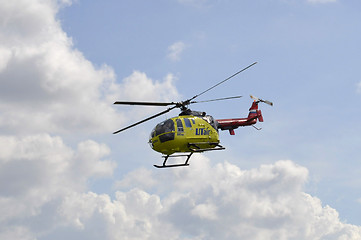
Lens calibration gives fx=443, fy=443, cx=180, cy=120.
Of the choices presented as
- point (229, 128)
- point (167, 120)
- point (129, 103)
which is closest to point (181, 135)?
point (167, 120)

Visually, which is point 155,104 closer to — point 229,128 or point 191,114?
point 191,114

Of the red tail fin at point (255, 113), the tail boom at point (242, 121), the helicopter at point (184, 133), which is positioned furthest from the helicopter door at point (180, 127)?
the red tail fin at point (255, 113)

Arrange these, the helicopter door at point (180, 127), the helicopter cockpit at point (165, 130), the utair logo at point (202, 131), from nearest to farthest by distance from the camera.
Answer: the helicopter cockpit at point (165, 130) → the helicopter door at point (180, 127) → the utair logo at point (202, 131)

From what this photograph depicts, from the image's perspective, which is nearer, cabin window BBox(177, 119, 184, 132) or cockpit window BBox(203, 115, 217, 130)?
cabin window BBox(177, 119, 184, 132)

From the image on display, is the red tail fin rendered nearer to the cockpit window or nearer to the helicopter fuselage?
the cockpit window

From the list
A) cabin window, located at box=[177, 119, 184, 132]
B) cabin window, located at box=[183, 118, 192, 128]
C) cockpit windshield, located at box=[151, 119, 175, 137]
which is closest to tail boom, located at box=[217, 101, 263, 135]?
cabin window, located at box=[183, 118, 192, 128]

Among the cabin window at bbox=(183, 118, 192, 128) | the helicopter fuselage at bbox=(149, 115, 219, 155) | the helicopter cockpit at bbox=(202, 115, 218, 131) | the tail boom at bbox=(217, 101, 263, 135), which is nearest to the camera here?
the helicopter fuselage at bbox=(149, 115, 219, 155)

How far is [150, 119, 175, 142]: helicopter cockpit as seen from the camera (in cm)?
4891

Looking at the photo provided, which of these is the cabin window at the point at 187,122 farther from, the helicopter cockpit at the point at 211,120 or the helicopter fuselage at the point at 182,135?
the helicopter cockpit at the point at 211,120

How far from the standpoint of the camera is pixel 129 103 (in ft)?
157

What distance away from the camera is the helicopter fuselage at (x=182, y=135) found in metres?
49.1

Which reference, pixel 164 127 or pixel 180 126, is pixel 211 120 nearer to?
pixel 180 126

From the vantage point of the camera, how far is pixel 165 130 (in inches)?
1933

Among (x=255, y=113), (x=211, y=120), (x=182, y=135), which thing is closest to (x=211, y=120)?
(x=211, y=120)
